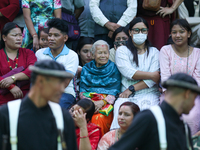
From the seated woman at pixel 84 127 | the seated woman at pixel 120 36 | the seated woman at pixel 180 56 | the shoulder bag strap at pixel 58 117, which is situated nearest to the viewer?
the shoulder bag strap at pixel 58 117

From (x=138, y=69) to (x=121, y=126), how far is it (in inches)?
50.8

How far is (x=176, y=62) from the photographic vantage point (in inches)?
191

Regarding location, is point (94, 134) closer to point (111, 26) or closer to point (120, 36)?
point (120, 36)

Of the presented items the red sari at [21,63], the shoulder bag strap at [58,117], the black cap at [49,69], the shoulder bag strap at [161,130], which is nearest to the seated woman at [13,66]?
the red sari at [21,63]

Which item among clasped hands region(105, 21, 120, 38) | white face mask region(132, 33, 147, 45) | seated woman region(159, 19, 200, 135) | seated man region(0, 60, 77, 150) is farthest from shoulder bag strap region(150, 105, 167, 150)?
clasped hands region(105, 21, 120, 38)

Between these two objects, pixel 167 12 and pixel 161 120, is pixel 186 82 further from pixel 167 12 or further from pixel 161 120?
pixel 167 12

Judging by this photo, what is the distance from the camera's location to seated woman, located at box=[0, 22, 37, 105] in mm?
4520

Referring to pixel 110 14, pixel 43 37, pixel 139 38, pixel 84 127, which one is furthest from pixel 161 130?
pixel 110 14

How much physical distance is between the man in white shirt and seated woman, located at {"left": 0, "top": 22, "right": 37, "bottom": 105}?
156 centimetres

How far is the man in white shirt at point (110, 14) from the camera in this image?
19.0 feet

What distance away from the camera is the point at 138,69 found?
504 centimetres

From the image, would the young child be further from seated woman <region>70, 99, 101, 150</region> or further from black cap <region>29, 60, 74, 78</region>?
black cap <region>29, 60, 74, 78</region>

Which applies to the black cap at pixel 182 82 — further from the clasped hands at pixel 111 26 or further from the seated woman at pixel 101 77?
the clasped hands at pixel 111 26

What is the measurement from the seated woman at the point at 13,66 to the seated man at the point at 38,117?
2.20m
